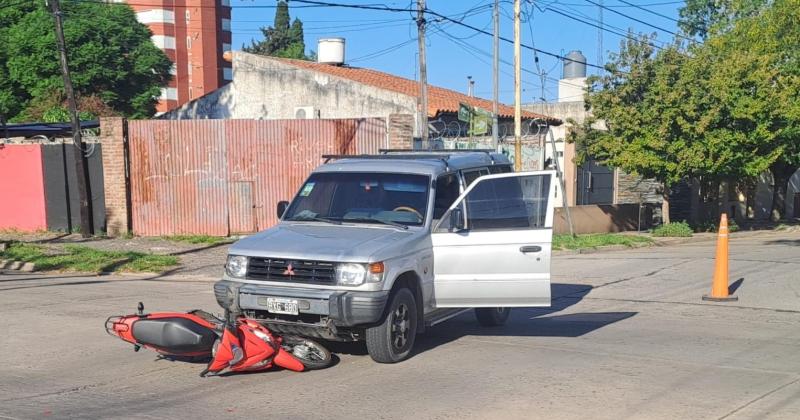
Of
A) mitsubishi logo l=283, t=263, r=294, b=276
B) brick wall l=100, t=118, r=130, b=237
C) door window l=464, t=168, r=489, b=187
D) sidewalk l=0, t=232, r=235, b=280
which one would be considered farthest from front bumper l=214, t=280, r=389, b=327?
brick wall l=100, t=118, r=130, b=237

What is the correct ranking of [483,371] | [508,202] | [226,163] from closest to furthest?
[483,371], [508,202], [226,163]

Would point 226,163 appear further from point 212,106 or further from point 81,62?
point 81,62

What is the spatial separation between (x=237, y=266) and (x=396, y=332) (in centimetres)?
159

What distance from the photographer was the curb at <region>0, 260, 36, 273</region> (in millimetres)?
16261

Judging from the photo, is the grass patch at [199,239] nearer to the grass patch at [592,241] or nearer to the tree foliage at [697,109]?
the grass patch at [592,241]

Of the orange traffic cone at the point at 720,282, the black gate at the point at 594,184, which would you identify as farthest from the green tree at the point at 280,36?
the orange traffic cone at the point at 720,282

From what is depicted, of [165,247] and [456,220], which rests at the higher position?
[456,220]

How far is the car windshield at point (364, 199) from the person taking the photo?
8.55 meters

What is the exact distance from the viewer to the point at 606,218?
2712cm

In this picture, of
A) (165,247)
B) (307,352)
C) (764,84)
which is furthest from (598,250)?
(307,352)

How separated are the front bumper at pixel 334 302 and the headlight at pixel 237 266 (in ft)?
0.92

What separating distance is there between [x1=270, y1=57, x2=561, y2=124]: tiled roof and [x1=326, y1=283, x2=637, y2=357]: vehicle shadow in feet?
57.9

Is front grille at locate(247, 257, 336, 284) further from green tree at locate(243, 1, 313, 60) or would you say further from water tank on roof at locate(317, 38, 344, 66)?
green tree at locate(243, 1, 313, 60)

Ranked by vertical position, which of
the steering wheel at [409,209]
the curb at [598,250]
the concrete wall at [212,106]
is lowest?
the curb at [598,250]
